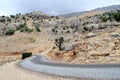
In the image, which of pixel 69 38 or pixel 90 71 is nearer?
pixel 90 71

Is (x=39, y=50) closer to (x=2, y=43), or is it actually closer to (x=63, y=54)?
(x=2, y=43)

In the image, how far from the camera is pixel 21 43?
117188 millimetres

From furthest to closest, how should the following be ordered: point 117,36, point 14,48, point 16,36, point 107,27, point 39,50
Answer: point 16,36, point 14,48, point 39,50, point 107,27, point 117,36

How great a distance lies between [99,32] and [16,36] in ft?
243

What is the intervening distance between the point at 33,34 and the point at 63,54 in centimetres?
7773

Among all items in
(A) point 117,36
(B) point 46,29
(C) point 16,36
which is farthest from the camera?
(B) point 46,29

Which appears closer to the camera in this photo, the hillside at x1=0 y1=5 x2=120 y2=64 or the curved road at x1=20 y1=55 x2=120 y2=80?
the curved road at x1=20 y1=55 x2=120 y2=80

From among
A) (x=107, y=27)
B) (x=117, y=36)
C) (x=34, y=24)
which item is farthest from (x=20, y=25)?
(x=117, y=36)

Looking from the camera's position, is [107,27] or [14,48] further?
[14,48]

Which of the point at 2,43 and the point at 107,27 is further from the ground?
the point at 107,27

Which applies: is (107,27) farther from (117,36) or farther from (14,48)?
(14,48)

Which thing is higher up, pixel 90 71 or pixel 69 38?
pixel 90 71

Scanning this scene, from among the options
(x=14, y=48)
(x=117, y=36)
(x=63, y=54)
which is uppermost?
(x=117, y=36)

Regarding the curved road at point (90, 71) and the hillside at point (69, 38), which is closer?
the curved road at point (90, 71)
